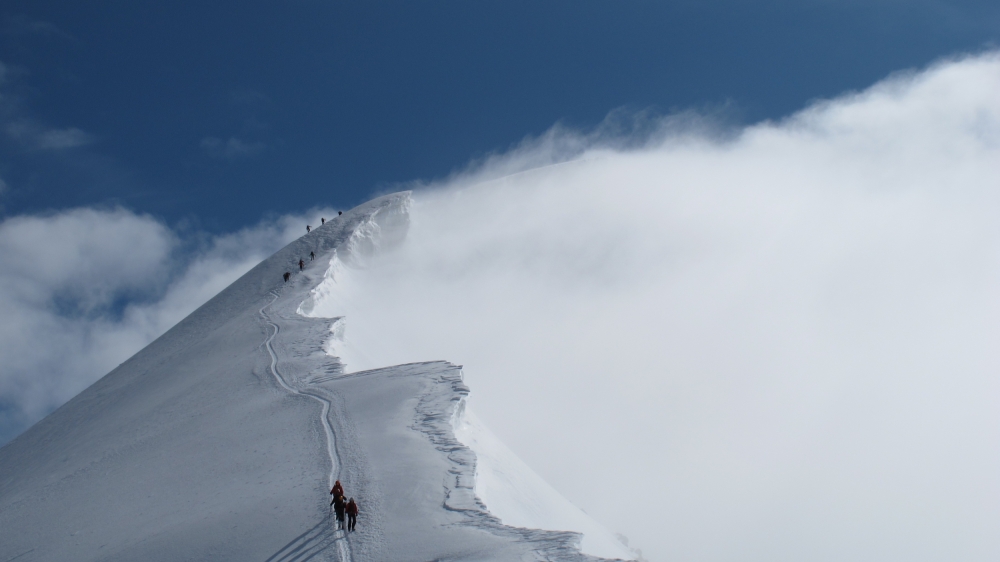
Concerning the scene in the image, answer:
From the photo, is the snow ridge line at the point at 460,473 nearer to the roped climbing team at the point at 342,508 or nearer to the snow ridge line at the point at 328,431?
the roped climbing team at the point at 342,508

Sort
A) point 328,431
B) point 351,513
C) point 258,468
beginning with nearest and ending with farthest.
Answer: point 351,513
point 258,468
point 328,431

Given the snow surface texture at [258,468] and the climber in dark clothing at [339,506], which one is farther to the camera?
the snow surface texture at [258,468]

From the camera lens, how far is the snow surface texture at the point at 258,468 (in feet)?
45.4

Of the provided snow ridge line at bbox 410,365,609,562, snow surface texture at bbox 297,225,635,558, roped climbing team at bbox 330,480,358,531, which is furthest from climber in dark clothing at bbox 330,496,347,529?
snow surface texture at bbox 297,225,635,558

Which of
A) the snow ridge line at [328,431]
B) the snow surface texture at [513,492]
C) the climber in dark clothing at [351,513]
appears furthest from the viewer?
the snow surface texture at [513,492]

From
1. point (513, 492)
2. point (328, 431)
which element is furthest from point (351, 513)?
point (328, 431)

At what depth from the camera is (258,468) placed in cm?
1833

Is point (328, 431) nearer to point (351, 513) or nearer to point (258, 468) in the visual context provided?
point (258, 468)

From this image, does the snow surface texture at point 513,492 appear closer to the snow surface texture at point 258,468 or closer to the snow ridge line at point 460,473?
the snow ridge line at point 460,473

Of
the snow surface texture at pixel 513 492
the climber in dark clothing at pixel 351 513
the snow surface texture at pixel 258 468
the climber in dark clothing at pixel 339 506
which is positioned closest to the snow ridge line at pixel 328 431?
the snow surface texture at pixel 258 468

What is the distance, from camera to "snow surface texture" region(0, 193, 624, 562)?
13.8 metres

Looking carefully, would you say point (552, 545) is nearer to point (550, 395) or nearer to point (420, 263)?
point (420, 263)

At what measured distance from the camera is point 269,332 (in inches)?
1409

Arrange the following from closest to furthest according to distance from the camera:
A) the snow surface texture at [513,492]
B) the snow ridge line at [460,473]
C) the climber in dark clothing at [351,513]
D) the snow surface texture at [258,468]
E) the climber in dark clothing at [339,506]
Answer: the snow ridge line at [460,473]
the climber in dark clothing at [351,513]
the climber in dark clothing at [339,506]
the snow surface texture at [258,468]
the snow surface texture at [513,492]
